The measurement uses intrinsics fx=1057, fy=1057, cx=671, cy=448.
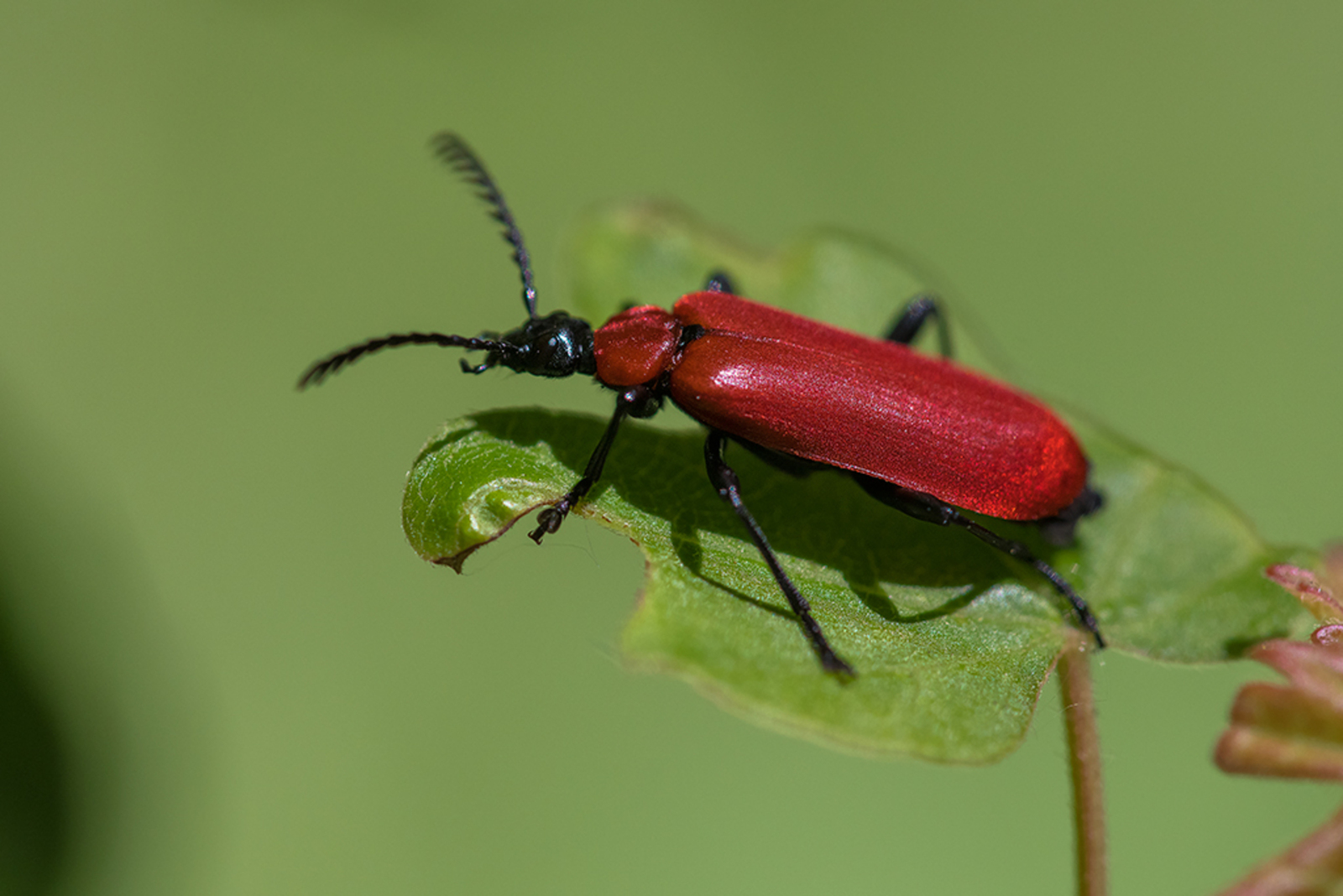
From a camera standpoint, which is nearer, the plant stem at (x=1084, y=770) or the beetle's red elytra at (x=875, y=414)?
the plant stem at (x=1084, y=770)

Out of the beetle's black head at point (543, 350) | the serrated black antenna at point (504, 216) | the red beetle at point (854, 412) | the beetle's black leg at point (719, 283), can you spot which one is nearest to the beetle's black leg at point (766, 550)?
the red beetle at point (854, 412)

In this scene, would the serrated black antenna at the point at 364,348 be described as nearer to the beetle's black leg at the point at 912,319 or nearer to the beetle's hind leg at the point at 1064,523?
the beetle's black leg at the point at 912,319

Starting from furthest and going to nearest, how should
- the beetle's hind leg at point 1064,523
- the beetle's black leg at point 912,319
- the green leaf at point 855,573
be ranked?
1. the beetle's black leg at point 912,319
2. the beetle's hind leg at point 1064,523
3. the green leaf at point 855,573

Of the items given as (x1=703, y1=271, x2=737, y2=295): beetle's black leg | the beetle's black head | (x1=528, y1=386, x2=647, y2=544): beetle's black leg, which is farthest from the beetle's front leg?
(x1=703, y1=271, x2=737, y2=295): beetle's black leg

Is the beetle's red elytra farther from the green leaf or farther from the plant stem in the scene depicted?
the plant stem

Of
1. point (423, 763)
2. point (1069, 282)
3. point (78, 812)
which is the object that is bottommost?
point (78, 812)

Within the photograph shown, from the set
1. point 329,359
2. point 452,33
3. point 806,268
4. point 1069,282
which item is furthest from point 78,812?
point 1069,282

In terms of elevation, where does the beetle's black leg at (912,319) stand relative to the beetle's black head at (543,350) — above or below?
above

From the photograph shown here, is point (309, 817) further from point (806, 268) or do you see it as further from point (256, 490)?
point (806, 268)
